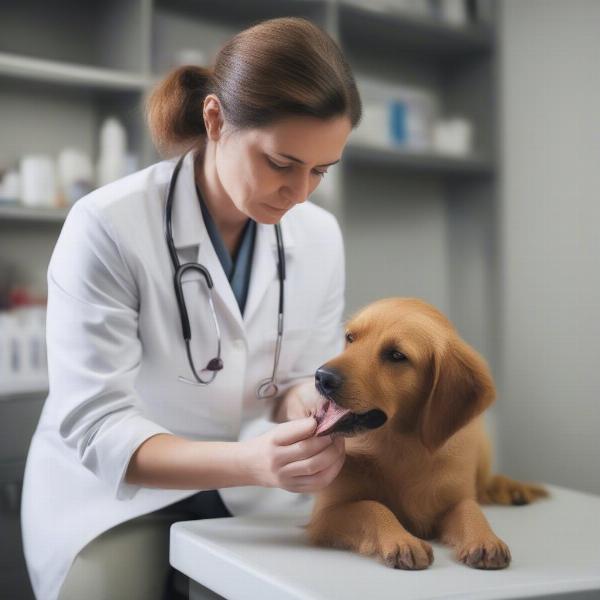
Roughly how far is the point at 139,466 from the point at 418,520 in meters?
0.38

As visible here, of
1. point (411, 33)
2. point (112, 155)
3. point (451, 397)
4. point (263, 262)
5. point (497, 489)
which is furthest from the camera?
point (411, 33)

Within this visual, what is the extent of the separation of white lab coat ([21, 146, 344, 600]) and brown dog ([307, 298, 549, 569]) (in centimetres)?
23

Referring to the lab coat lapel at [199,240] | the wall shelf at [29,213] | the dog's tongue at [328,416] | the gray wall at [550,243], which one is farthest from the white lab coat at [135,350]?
the gray wall at [550,243]

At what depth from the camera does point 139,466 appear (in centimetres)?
104

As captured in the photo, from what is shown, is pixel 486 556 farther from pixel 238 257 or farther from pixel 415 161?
pixel 415 161

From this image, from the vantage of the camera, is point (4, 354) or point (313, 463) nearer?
point (313, 463)

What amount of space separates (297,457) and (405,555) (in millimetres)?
168

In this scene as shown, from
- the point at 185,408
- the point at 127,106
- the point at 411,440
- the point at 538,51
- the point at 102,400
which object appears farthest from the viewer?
the point at 538,51

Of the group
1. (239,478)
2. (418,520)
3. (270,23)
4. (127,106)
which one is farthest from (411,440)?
(127,106)

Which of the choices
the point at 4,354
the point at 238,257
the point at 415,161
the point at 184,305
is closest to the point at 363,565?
the point at 184,305

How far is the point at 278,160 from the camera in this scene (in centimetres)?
109

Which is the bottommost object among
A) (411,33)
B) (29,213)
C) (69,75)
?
(29,213)

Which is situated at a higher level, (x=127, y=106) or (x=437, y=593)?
(x=127, y=106)

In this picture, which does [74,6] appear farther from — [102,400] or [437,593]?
[437,593]
